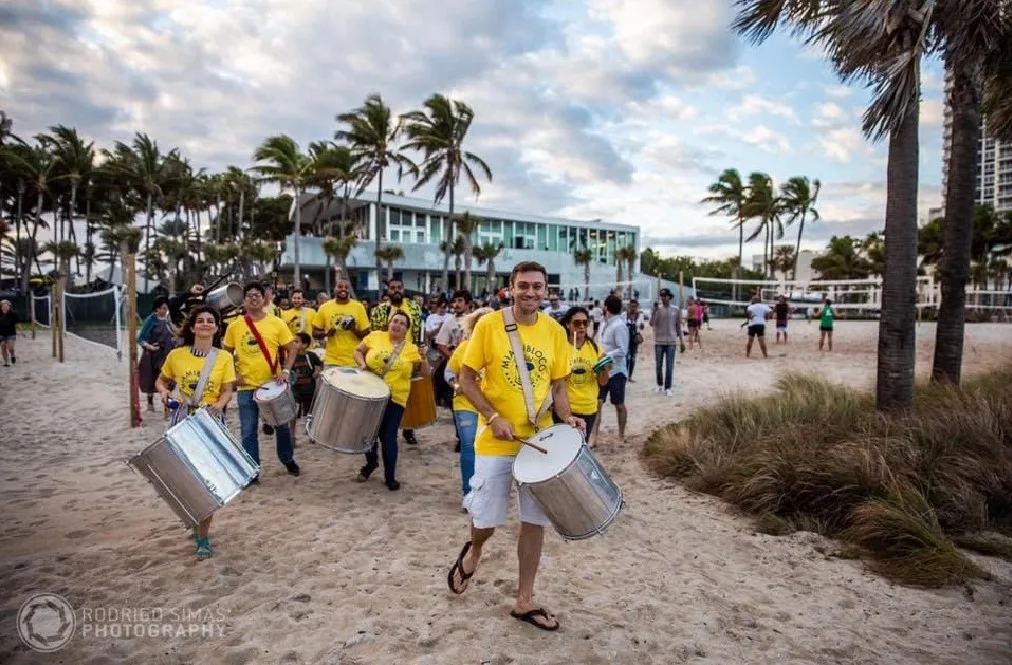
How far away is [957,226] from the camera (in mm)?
7961

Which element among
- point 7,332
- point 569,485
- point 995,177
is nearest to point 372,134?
point 7,332

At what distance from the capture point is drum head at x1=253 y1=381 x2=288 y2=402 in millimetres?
5555

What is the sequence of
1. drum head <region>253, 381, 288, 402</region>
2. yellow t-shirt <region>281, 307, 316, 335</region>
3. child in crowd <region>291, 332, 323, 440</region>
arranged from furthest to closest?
yellow t-shirt <region>281, 307, 316, 335</region> → child in crowd <region>291, 332, 323, 440</region> → drum head <region>253, 381, 288, 402</region>

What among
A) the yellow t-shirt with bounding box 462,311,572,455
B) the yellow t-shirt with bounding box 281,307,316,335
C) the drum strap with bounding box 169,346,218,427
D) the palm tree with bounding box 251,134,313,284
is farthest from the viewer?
the palm tree with bounding box 251,134,313,284

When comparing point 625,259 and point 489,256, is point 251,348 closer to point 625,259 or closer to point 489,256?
point 489,256

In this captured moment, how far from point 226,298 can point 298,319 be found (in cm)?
194

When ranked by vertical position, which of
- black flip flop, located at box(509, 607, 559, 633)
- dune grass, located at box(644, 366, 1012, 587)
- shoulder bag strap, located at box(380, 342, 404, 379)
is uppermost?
shoulder bag strap, located at box(380, 342, 404, 379)

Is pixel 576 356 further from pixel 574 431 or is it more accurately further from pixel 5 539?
pixel 5 539

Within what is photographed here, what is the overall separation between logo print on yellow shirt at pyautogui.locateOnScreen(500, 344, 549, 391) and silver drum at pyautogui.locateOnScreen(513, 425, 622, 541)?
369 millimetres

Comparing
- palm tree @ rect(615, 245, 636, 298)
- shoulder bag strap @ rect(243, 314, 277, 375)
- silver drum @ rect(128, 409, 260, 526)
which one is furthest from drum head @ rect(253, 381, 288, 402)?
palm tree @ rect(615, 245, 636, 298)

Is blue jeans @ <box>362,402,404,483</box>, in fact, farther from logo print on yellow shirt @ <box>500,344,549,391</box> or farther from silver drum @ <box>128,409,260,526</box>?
logo print on yellow shirt @ <box>500,344,549,391</box>

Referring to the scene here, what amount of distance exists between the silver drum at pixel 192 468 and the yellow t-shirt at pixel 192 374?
875 mm

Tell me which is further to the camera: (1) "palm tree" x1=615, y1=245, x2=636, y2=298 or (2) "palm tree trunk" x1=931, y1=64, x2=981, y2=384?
(1) "palm tree" x1=615, y1=245, x2=636, y2=298

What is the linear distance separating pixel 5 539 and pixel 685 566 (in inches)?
197
